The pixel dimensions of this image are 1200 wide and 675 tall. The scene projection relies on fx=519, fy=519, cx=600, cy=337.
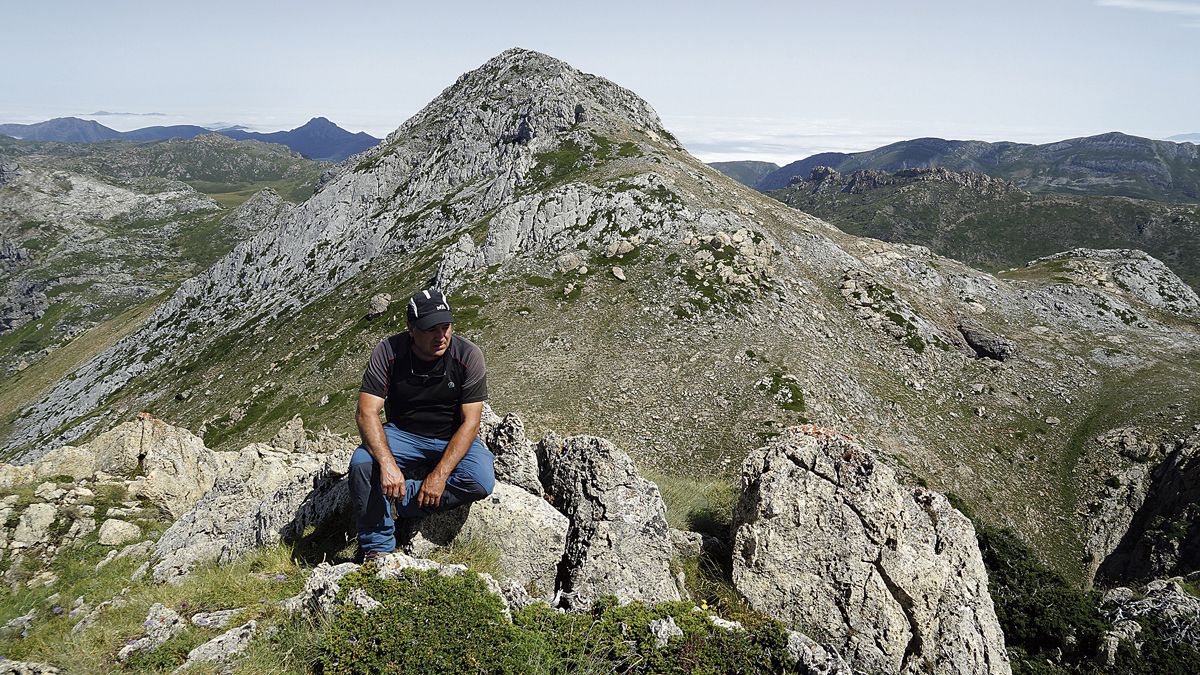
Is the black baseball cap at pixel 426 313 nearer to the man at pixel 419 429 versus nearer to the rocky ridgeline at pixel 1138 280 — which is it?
the man at pixel 419 429

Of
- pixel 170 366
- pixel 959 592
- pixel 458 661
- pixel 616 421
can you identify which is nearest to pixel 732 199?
pixel 616 421

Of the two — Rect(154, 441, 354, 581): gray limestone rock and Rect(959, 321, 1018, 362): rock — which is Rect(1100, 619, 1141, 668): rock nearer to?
Rect(154, 441, 354, 581): gray limestone rock

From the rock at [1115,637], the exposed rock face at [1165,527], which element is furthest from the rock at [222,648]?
the exposed rock face at [1165,527]

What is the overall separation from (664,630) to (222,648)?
559 centimetres

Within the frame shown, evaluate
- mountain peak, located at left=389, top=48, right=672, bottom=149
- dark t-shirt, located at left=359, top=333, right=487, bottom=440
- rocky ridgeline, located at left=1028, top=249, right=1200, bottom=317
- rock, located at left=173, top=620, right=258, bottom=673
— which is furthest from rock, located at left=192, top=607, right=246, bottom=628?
rocky ridgeline, located at left=1028, top=249, right=1200, bottom=317

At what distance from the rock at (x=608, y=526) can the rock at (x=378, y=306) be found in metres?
51.0

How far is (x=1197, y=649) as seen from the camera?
13.1 meters

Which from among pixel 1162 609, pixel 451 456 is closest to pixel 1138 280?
pixel 1162 609

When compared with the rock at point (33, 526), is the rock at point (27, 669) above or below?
above

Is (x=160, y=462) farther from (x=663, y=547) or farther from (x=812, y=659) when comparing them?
(x=812, y=659)

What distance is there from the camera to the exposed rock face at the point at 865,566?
8.52 m

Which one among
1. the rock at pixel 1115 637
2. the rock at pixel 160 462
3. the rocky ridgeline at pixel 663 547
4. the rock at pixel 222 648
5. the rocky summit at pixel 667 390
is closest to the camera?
the rock at pixel 222 648

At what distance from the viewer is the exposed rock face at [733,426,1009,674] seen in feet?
27.9

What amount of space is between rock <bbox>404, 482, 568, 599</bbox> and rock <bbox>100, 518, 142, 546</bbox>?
10.3 meters
